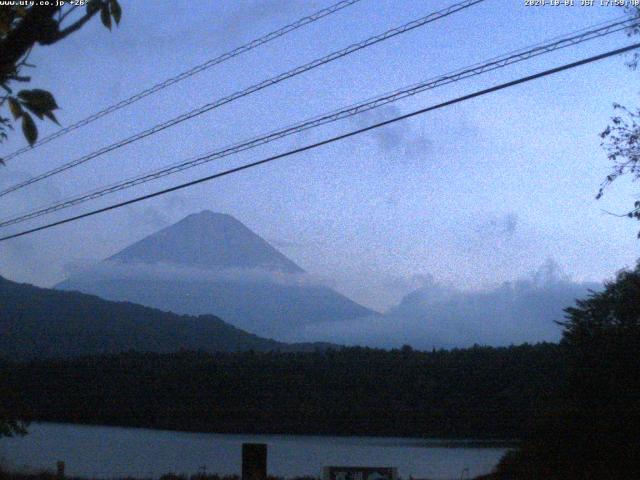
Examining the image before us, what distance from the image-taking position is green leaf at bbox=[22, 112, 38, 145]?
12.5ft

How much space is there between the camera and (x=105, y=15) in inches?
165

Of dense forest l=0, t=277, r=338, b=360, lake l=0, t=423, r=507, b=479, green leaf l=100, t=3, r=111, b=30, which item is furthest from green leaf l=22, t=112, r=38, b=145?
dense forest l=0, t=277, r=338, b=360

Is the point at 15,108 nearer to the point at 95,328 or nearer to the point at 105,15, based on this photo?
the point at 105,15

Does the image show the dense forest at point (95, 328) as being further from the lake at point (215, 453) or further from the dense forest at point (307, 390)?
the lake at point (215, 453)

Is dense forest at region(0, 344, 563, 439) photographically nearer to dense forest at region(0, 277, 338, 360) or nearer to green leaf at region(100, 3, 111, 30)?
dense forest at region(0, 277, 338, 360)

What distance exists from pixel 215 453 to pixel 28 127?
29571 mm

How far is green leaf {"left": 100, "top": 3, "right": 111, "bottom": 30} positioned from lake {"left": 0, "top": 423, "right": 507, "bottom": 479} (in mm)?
17764

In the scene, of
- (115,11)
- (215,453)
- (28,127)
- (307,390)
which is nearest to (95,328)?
(307,390)

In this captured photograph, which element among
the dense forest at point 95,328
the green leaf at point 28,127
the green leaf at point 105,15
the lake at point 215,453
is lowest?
the lake at point 215,453

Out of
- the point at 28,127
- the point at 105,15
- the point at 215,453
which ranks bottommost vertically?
the point at 215,453

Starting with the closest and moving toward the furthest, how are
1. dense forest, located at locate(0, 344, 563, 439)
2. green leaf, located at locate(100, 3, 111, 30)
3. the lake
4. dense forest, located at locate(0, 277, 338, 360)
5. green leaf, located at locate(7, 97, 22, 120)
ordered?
1. green leaf, located at locate(7, 97, 22, 120)
2. green leaf, located at locate(100, 3, 111, 30)
3. the lake
4. dense forest, located at locate(0, 344, 563, 439)
5. dense forest, located at locate(0, 277, 338, 360)

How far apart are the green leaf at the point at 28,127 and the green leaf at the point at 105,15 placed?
0.69 m

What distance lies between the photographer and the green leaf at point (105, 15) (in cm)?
418

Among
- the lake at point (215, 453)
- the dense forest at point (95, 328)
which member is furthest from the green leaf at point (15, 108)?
the dense forest at point (95, 328)
